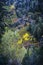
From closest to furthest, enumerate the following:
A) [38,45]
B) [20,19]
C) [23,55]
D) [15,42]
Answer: [38,45]
[23,55]
[15,42]
[20,19]

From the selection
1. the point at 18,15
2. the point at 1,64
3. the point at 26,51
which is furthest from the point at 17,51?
the point at 18,15

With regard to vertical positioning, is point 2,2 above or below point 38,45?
above

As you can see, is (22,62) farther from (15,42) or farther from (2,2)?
(2,2)

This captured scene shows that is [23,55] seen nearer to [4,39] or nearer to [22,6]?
[4,39]

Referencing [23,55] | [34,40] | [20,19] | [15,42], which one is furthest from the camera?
[20,19]

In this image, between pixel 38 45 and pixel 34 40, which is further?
pixel 34 40

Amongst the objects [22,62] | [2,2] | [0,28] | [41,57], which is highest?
[2,2]

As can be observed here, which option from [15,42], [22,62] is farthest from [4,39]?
[22,62]
